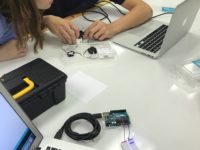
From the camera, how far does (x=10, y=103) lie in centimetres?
57

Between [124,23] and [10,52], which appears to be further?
[124,23]

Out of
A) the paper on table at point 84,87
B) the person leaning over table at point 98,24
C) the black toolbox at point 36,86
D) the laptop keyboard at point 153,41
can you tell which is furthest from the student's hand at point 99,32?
the black toolbox at point 36,86

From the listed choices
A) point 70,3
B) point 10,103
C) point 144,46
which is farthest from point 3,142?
point 70,3

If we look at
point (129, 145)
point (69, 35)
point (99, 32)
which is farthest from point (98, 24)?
point (129, 145)

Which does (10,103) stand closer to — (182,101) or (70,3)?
(182,101)

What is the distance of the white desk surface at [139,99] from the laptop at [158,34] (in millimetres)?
34

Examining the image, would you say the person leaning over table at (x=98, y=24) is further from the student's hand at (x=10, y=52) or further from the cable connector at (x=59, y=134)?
the cable connector at (x=59, y=134)

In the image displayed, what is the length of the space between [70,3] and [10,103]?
95 centimetres

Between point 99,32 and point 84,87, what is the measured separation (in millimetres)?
325

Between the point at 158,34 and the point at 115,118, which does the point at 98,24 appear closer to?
the point at 158,34

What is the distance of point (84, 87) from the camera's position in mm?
886

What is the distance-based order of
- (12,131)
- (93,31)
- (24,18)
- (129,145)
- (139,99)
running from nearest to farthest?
(12,131), (129,145), (139,99), (24,18), (93,31)

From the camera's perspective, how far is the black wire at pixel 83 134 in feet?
2.30

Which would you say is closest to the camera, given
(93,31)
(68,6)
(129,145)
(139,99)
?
(129,145)
